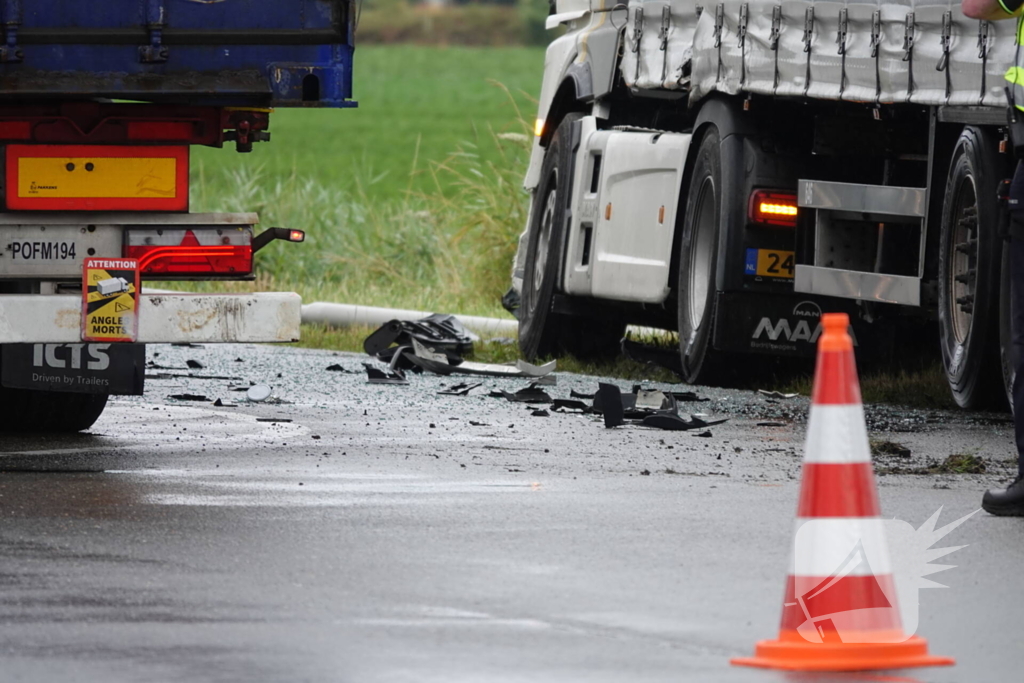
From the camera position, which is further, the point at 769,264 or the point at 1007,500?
the point at 769,264

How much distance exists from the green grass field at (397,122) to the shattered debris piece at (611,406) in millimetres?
12151

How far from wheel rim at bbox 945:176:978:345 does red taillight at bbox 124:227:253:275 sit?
11.4 ft

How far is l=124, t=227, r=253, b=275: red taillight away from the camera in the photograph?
789 cm

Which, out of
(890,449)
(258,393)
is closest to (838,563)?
(890,449)

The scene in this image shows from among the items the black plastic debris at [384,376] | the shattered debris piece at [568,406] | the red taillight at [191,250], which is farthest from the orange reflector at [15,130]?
the black plastic debris at [384,376]

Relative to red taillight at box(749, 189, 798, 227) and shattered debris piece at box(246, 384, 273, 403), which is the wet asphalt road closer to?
shattered debris piece at box(246, 384, 273, 403)

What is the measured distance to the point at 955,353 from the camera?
10031 millimetres

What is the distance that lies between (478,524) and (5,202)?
244cm

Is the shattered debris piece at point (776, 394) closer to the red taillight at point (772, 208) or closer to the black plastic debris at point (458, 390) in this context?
the red taillight at point (772, 208)

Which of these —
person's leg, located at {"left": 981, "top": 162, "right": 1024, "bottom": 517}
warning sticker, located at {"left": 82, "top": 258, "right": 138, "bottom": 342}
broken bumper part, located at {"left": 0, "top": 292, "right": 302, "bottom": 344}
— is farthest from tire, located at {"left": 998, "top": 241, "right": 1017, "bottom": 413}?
warning sticker, located at {"left": 82, "top": 258, "right": 138, "bottom": 342}

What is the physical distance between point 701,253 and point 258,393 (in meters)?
2.72

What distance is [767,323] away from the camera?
1126 centimetres

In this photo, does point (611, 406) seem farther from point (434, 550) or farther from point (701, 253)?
point (434, 550)

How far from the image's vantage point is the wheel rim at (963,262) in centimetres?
974
